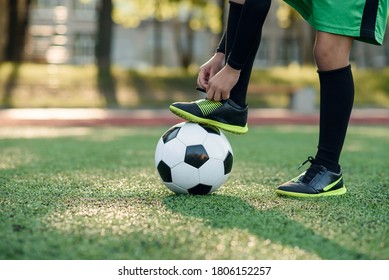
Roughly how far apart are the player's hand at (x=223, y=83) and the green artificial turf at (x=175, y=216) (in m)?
0.50

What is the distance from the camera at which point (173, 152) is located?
116 inches

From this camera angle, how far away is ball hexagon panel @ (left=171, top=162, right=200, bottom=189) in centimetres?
289

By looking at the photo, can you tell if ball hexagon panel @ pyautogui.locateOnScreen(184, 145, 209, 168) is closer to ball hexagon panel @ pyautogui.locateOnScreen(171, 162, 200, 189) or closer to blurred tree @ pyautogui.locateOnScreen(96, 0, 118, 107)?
ball hexagon panel @ pyautogui.locateOnScreen(171, 162, 200, 189)

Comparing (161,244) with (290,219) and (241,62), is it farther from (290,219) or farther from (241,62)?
(241,62)

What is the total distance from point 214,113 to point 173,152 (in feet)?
0.92

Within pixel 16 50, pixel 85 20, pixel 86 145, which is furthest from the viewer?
pixel 85 20

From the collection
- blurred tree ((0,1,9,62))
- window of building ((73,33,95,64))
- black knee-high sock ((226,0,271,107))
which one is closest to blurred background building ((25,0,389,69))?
window of building ((73,33,95,64))

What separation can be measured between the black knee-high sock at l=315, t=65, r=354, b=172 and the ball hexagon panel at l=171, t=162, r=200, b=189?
679 millimetres

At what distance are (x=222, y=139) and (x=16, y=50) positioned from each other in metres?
17.6

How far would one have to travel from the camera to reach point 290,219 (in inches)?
95.5

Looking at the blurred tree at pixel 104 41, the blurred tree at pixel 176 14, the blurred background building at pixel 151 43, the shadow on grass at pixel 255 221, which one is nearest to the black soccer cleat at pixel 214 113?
the shadow on grass at pixel 255 221

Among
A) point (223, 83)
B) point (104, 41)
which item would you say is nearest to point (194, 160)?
point (223, 83)

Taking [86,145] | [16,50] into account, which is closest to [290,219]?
[86,145]

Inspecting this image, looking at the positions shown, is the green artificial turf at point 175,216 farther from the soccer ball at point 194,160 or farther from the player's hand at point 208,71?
the player's hand at point 208,71
